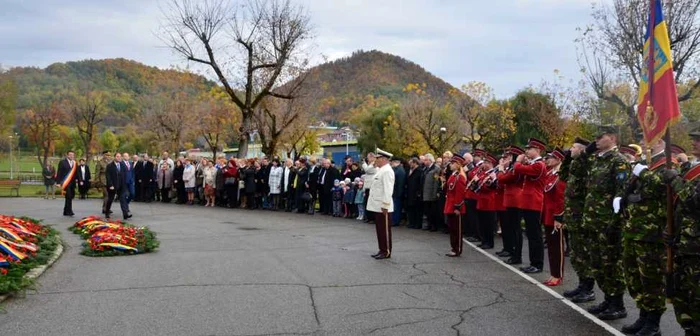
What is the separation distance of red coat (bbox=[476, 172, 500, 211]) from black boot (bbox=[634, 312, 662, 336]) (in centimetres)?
635

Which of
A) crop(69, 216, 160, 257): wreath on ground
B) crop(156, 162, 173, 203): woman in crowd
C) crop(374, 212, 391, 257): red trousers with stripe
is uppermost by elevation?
crop(156, 162, 173, 203): woman in crowd

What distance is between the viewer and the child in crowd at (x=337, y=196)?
66.8 ft

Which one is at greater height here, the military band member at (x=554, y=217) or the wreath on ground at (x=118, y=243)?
the military band member at (x=554, y=217)

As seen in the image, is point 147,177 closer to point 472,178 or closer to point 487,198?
point 472,178

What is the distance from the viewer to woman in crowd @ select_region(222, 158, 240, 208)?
77.5 ft

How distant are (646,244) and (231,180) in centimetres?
1901

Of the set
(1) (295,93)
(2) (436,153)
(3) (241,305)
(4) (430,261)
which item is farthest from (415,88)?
(3) (241,305)

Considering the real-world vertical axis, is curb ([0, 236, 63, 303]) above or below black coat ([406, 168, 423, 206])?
below

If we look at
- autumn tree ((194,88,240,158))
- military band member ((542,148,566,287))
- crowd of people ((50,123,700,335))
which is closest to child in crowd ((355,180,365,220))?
crowd of people ((50,123,700,335))

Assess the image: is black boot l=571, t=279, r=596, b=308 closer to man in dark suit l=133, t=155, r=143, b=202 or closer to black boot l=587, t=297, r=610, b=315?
black boot l=587, t=297, r=610, b=315

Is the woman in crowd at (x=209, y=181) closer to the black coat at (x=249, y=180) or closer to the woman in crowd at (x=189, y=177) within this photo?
the woman in crowd at (x=189, y=177)

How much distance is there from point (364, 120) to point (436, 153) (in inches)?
809

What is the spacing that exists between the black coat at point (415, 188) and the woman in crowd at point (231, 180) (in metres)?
8.56

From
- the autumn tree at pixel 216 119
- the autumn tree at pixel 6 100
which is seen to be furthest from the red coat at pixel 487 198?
the autumn tree at pixel 6 100
